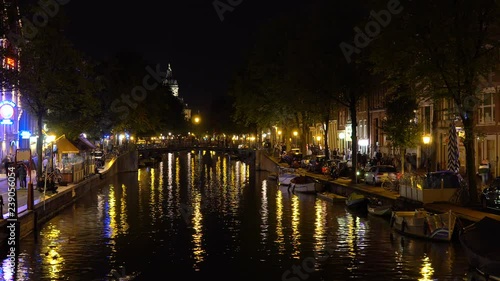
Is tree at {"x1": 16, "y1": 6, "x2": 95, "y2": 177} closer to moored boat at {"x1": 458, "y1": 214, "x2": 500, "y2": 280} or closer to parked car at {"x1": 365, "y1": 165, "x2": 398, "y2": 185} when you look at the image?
parked car at {"x1": 365, "y1": 165, "x2": 398, "y2": 185}

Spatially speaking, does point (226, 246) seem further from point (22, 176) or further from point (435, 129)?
point (435, 129)

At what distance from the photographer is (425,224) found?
99.3ft

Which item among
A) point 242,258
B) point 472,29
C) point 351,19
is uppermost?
point 351,19

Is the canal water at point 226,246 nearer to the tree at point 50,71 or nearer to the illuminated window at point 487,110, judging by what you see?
the tree at point 50,71

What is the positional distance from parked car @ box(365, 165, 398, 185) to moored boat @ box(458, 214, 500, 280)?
23.7 meters

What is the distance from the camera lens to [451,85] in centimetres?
3428

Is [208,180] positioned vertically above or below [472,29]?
below

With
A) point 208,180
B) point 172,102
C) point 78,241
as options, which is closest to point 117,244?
point 78,241

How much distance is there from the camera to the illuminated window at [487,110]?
4826 cm

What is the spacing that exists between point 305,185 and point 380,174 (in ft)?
25.3

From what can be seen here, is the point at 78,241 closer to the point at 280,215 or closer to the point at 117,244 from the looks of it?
the point at 117,244

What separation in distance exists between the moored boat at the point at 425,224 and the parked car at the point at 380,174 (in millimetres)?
14454

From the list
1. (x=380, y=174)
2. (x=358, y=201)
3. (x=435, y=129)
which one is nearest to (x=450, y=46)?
(x=358, y=201)

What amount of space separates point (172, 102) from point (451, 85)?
4897 inches
